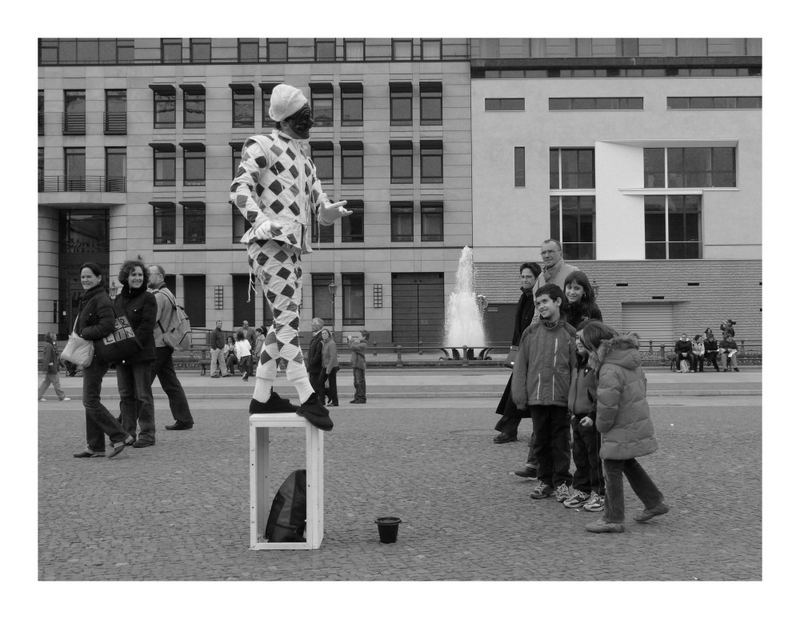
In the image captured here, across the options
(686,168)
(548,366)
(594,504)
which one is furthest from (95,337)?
(686,168)

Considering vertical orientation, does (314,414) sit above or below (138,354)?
below

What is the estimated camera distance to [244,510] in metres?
6.34

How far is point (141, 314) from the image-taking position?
940cm

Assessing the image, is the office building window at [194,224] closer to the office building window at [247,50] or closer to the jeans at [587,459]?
the office building window at [247,50]

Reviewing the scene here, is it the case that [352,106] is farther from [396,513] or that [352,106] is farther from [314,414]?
[314,414]

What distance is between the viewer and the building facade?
45.1 metres

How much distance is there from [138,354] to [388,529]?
5.16 meters

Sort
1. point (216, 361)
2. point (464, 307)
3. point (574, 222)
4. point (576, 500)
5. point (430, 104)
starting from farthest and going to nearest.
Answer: point (430, 104) < point (574, 222) < point (464, 307) < point (216, 361) < point (576, 500)

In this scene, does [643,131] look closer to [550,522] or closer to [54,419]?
[54,419]

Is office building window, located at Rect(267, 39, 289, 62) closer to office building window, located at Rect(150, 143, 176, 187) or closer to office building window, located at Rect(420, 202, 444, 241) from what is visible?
office building window, located at Rect(150, 143, 176, 187)

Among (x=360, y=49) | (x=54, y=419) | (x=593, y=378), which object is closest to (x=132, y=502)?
(x=593, y=378)

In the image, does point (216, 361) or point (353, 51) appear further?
point (353, 51)

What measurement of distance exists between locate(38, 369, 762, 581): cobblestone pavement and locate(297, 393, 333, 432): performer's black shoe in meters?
0.80

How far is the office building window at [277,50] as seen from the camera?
1816 inches
